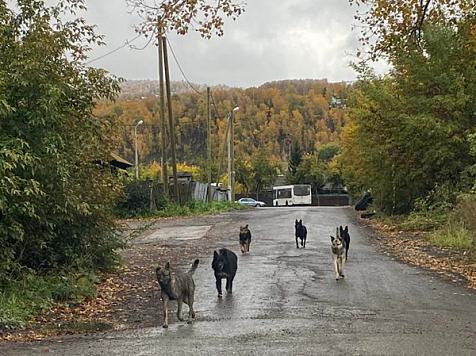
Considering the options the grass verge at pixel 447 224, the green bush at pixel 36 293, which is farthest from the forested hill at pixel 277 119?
the green bush at pixel 36 293

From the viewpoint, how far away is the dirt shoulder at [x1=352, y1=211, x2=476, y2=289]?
14070 millimetres

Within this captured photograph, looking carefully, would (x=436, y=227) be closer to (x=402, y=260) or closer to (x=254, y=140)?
(x=402, y=260)

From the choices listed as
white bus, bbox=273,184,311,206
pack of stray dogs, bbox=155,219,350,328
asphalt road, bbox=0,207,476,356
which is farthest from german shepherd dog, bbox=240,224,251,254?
white bus, bbox=273,184,311,206

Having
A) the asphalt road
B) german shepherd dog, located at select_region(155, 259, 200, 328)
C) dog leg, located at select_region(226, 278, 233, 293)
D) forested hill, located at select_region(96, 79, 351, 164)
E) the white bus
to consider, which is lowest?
the asphalt road

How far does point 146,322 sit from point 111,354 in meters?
2.27

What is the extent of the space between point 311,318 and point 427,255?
8.36 m

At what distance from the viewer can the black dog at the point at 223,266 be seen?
447 inches

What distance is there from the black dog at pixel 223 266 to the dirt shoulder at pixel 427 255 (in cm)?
433

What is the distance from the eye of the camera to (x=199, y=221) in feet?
97.5

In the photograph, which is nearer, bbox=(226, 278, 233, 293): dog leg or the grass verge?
bbox=(226, 278, 233, 293): dog leg

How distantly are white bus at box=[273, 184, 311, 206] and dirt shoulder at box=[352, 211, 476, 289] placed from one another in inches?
2263

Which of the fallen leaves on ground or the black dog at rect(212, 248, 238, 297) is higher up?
the black dog at rect(212, 248, 238, 297)

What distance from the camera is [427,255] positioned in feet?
Result: 56.2

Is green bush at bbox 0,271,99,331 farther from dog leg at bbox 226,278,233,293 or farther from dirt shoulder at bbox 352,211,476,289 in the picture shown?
dirt shoulder at bbox 352,211,476,289
